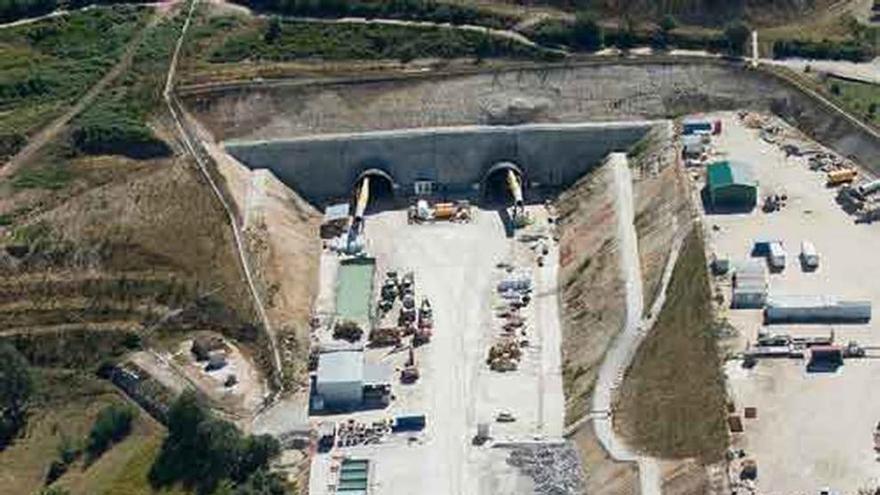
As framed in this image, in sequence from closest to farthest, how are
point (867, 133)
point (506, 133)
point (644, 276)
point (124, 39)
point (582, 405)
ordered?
point (582, 405) → point (644, 276) → point (867, 133) → point (506, 133) → point (124, 39)

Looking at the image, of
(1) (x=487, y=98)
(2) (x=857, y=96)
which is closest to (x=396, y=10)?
(1) (x=487, y=98)

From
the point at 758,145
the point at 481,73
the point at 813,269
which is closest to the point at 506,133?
the point at 481,73

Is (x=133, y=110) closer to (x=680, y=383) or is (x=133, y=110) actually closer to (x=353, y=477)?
(x=353, y=477)

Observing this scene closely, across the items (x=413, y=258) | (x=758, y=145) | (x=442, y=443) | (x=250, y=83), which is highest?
A: (x=250, y=83)

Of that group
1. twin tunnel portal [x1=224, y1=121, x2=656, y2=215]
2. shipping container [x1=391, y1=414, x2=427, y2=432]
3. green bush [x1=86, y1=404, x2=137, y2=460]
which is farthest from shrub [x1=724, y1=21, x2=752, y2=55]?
green bush [x1=86, y1=404, x2=137, y2=460]

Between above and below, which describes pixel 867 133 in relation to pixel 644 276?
above

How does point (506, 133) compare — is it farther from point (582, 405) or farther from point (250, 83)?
point (582, 405)
